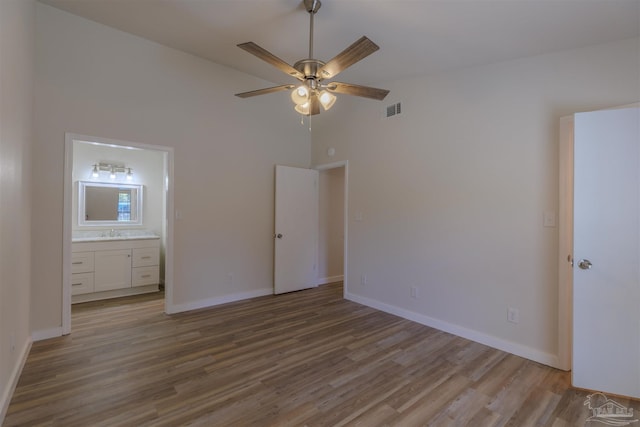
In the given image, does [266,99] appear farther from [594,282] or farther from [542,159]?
[594,282]

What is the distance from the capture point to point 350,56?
1.91 m

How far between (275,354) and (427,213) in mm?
2165

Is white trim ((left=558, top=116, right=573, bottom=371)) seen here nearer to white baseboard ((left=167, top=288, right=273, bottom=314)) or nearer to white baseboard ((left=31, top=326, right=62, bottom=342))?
white baseboard ((left=167, top=288, right=273, bottom=314))

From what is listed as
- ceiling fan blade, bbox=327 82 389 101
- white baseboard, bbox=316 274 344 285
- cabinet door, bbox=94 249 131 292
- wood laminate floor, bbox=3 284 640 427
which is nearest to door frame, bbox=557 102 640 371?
wood laminate floor, bbox=3 284 640 427

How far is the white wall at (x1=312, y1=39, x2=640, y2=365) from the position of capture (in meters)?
2.47

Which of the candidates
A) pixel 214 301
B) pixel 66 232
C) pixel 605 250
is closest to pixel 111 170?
pixel 66 232

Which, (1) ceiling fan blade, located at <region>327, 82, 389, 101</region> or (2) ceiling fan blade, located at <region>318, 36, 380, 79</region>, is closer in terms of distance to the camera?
(2) ceiling fan blade, located at <region>318, 36, 380, 79</region>

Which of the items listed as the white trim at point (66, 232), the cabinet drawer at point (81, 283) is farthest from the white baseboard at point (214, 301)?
the cabinet drawer at point (81, 283)

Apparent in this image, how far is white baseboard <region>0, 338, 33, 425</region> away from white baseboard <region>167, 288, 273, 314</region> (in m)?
1.23

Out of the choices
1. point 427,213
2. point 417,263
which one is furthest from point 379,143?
point 417,263

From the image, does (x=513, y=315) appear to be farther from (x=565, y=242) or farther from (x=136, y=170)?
(x=136, y=170)

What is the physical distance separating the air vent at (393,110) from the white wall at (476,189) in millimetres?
66

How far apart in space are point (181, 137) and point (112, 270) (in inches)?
88.0

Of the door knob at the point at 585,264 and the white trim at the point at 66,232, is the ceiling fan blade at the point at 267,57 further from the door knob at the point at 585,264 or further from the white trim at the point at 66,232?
the door knob at the point at 585,264
